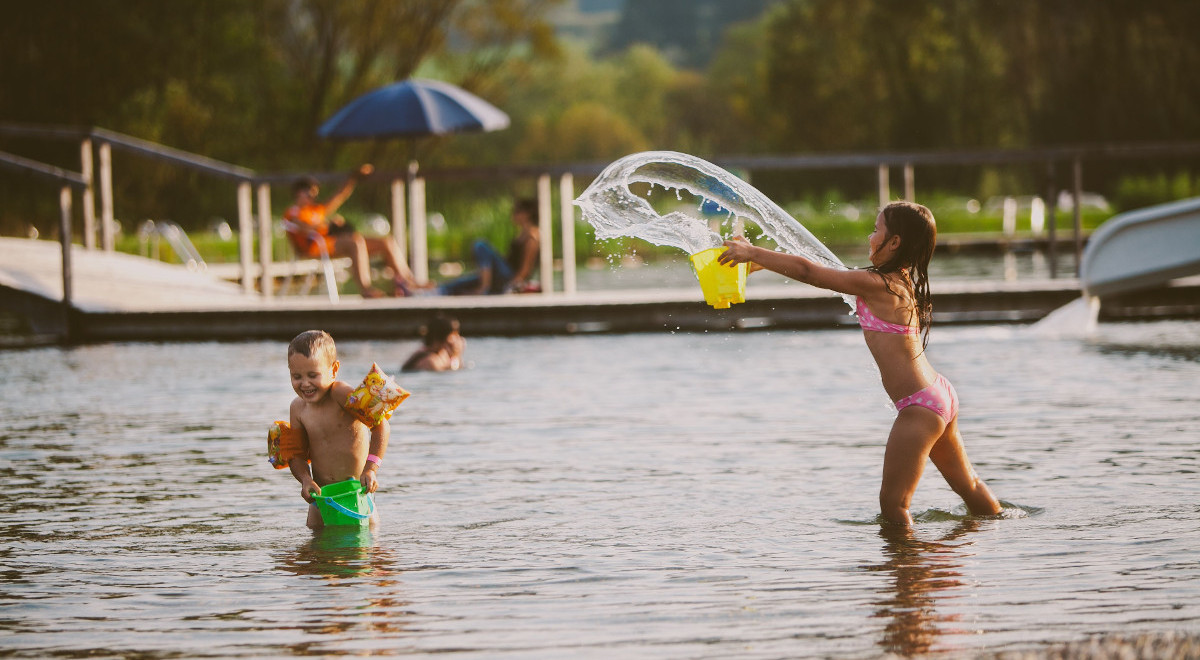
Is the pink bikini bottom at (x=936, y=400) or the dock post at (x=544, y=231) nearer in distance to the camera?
the pink bikini bottom at (x=936, y=400)

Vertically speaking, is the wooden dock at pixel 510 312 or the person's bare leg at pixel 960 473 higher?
the wooden dock at pixel 510 312

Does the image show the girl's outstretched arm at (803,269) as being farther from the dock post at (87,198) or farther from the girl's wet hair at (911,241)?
the dock post at (87,198)

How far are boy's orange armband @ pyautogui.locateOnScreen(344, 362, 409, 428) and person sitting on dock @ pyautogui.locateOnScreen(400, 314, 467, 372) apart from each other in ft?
20.5

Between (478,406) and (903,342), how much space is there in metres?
4.98

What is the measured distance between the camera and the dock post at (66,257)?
15.6 meters

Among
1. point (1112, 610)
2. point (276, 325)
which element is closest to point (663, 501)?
point (1112, 610)

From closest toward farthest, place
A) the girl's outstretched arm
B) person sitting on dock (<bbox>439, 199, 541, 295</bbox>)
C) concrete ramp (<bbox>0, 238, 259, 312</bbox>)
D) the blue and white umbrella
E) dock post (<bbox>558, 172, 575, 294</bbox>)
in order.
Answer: the girl's outstretched arm < concrete ramp (<bbox>0, 238, 259, 312</bbox>) < dock post (<bbox>558, 172, 575, 294</bbox>) < person sitting on dock (<bbox>439, 199, 541, 295</bbox>) < the blue and white umbrella

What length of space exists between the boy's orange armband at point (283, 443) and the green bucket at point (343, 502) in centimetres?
19

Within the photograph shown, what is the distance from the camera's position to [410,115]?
18.4 meters

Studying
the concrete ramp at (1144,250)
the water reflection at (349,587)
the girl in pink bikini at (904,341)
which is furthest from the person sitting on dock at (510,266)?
the girl in pink bikini at (904,341)

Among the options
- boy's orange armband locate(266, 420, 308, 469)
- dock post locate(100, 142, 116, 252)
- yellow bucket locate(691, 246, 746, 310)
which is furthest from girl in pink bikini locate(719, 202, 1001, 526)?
dock post locate(100, 142, 116, 252)

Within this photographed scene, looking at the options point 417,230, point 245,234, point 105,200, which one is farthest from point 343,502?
point 105,200

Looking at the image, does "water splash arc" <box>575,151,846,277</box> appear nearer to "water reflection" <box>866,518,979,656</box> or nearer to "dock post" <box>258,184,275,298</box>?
"water reflection" <box>866,518,979,656</box>

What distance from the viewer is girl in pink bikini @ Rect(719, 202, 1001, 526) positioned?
6.58 metres
